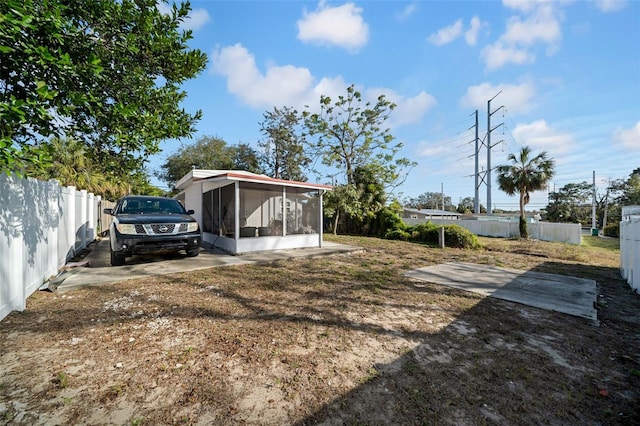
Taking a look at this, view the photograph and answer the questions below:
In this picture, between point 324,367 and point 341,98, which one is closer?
point 324,367

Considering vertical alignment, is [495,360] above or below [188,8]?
below

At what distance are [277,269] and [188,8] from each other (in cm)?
508

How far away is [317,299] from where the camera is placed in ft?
14.4

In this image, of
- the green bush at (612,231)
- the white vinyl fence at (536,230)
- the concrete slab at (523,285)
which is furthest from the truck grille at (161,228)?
the green bush at (612,231)

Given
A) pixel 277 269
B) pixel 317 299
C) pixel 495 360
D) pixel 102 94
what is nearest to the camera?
pixel 495 360

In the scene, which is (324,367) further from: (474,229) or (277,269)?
(474,229)

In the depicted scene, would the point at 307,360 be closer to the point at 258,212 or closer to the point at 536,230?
the point at 258,212

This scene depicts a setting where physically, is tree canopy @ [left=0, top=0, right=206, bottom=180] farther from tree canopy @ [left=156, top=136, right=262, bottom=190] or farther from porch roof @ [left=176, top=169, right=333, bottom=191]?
tree canopy @ [left=156, top=136, right=262, bottom=190]

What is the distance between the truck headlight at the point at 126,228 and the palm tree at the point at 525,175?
20.8 m

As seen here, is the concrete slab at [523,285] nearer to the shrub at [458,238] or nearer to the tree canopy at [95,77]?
the shrub at [458,238]

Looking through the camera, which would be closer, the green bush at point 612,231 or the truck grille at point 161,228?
the truck grille at point 161,228

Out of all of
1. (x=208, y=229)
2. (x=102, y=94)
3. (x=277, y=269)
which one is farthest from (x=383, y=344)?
(x=208, y=229)

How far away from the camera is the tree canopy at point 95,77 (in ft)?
8.98

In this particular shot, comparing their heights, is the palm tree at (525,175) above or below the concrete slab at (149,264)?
above
